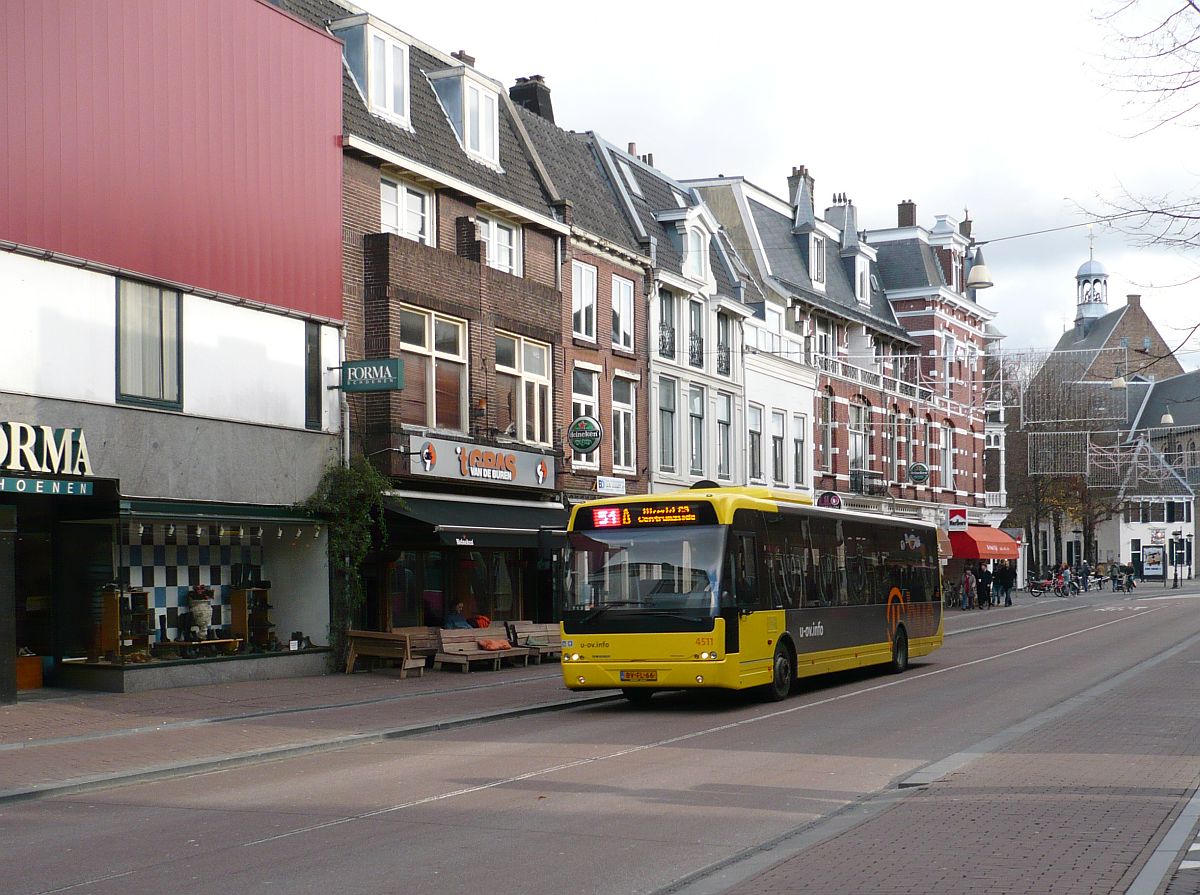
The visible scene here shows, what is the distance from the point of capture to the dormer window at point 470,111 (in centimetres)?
2919

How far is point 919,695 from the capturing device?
19.5m

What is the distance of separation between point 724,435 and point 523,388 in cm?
1367

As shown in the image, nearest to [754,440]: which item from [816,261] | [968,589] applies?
[816,261]

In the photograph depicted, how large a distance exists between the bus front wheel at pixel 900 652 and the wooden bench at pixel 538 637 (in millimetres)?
6277

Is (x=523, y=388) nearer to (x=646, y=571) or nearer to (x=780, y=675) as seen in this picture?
(x=780, y=675)

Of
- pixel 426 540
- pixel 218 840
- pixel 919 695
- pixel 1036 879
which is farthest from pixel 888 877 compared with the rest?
pixel 426 540

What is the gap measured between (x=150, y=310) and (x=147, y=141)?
2.46 metres

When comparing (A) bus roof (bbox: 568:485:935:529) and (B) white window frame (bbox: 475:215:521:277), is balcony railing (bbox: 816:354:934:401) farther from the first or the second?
(A) bus roof (bbox: 568:485:935:529)

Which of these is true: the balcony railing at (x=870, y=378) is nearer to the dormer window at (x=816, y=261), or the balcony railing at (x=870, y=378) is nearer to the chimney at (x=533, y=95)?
the dormer window at (x=816, y=261)

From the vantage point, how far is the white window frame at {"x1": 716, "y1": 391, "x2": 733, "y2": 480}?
136 feet

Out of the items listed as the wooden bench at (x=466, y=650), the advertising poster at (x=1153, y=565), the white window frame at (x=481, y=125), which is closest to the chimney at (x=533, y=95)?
the white window frame at (x=481, y=125)

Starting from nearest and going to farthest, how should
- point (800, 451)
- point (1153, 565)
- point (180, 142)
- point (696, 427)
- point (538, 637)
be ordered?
point (180, 142) < point (538, 637) < point (696, 427) < point (800, 451) < point (1153, 565)

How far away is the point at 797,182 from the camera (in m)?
58.3

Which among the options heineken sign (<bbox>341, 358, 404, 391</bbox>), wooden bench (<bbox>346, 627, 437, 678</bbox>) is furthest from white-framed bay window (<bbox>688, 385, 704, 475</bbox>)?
heineken sign (<bbox>341, 358, 404, 391</bbox>)
